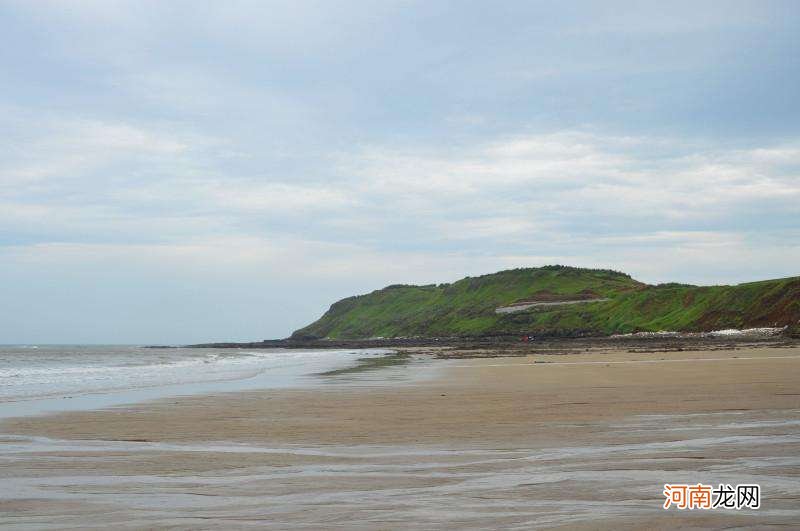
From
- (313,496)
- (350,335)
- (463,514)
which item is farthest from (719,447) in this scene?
(350,335)

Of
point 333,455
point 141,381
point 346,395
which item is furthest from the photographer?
point 141,381

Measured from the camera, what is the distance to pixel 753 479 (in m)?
8.02

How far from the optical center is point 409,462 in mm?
9984

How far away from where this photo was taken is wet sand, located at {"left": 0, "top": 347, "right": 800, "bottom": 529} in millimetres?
7125

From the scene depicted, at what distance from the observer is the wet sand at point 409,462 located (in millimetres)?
7125

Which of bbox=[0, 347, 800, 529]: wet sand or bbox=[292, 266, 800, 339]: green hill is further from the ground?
bbox=[292, 266, 800, 339]: green hill

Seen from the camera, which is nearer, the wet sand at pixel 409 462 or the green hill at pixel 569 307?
the wet sand at pixel 409 462

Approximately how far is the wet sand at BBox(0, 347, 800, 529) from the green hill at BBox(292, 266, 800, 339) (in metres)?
61.4

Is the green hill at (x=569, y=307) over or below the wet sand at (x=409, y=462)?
over

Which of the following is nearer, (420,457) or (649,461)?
(649,461)

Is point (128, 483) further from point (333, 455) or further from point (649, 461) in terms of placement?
point (649, 461)

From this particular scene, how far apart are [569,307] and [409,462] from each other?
11552 centimetres

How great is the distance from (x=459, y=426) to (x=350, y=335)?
6787 inches

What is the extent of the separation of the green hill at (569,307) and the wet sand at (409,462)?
61411 mm
